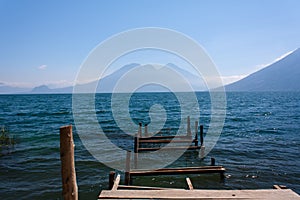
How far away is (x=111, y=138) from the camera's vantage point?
22.1 metres

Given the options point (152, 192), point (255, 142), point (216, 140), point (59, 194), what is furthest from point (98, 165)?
point (255, 142)

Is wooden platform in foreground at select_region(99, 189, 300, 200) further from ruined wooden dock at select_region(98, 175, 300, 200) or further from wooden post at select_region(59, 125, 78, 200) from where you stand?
wooden post at select_region(59, 125, 78, 200)

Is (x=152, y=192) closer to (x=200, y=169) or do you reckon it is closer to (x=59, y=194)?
(x=200, y=169)

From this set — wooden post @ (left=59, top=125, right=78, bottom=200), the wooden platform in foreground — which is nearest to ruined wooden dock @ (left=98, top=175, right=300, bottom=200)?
the wooden platform in foreground

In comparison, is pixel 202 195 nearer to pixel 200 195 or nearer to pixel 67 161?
pixel 200 195

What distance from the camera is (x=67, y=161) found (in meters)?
5.12

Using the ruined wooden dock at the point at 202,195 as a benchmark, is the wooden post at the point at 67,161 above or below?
above

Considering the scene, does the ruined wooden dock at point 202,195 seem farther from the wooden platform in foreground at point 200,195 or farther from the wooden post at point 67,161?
the wooden post at point 67,161

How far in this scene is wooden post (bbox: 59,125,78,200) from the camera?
4.98 meters

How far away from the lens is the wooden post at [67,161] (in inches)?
196

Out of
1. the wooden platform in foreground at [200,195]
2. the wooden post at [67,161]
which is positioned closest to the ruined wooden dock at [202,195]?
the wooden platform in foreground at [200,195]

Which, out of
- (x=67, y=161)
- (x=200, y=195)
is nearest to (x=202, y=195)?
(x=200, y=195)

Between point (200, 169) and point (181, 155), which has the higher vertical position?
point (200, 169)

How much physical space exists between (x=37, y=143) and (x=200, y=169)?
15291mm
